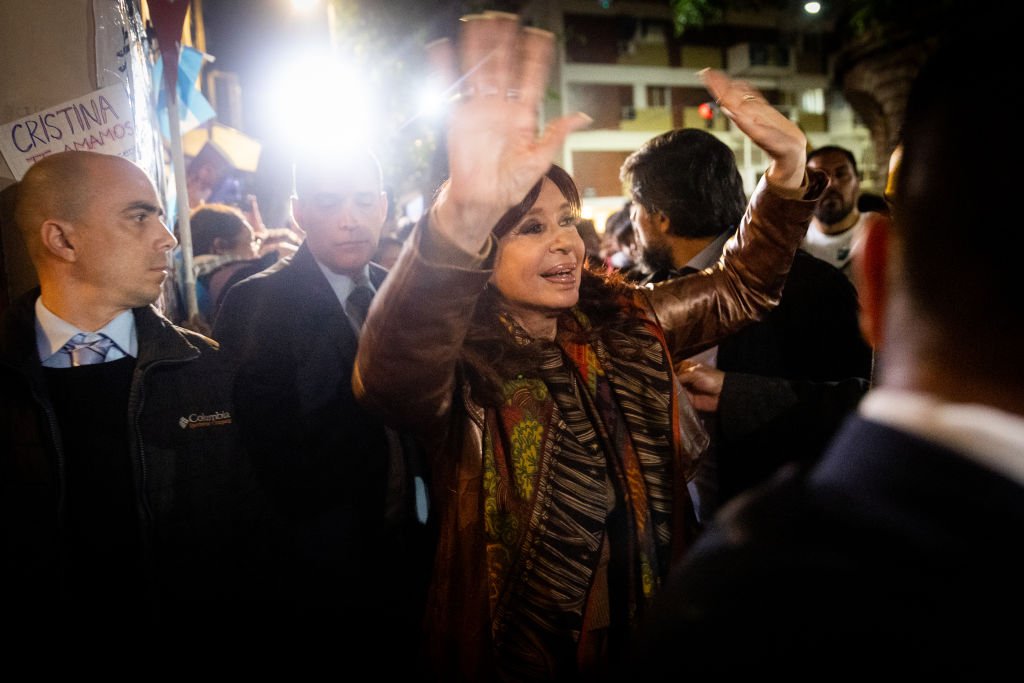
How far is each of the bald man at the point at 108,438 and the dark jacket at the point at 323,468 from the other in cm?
15

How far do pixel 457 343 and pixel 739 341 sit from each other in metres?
1.93

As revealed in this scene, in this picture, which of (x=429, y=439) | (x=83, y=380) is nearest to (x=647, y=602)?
(x=429, y=439)

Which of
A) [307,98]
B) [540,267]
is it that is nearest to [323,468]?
[540,267]

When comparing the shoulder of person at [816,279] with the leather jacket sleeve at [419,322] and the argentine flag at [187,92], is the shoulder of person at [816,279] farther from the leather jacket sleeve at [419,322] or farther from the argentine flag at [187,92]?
the argentine flag at [187,92]

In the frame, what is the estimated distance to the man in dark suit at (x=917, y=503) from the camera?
2.04 ft

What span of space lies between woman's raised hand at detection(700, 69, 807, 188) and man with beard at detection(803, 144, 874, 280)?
3444 mm

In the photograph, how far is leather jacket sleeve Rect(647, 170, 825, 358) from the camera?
240cm

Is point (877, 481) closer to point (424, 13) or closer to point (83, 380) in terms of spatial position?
point (83, 380)

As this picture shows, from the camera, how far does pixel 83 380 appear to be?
93.7 inches

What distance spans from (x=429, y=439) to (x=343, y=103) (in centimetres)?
937

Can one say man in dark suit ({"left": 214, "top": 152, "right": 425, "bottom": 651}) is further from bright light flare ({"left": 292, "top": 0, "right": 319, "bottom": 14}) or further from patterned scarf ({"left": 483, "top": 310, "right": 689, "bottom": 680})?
bright light flare ({"left": 292, "top": 0, "right": 319, "bottom": 14})

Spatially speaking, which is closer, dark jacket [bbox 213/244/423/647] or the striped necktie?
the striped necktie

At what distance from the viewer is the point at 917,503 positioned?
65cm

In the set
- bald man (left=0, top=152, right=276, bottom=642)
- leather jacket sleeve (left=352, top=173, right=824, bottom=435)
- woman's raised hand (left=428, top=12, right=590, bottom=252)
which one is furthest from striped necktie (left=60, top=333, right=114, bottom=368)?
woman's raised hand (left=428, top=12, right=590, bottom=252)
